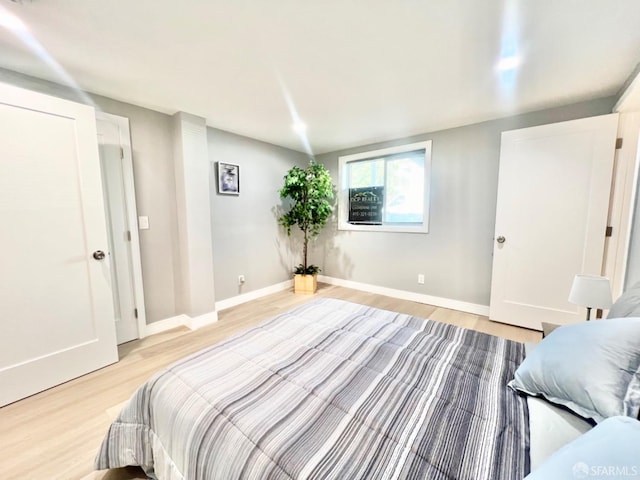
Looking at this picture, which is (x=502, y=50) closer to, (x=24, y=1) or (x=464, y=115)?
(x=464, y=115)

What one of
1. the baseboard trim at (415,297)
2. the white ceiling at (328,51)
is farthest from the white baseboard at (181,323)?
the white ceiling at (328,51)

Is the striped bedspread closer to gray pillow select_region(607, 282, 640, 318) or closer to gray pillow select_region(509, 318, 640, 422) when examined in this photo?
gray pillow select_region(509, 318, 640, 422)

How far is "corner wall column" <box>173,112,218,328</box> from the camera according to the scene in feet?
8.64

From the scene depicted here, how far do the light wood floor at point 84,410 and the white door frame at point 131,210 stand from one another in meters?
0.33

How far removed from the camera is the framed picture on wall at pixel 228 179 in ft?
10.2

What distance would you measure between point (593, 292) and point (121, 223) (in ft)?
11.9

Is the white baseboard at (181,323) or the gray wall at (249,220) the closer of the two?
the white baseboard at (181,323)

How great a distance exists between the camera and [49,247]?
1821 millimetres

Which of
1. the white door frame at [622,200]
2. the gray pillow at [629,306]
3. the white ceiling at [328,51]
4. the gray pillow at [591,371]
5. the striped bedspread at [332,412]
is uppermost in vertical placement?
the white ceiling at [328,51]

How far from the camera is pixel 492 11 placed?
1330mm

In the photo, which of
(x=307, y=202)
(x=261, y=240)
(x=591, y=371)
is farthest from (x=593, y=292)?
(x=261, y=240)

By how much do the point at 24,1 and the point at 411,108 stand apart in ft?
8.93

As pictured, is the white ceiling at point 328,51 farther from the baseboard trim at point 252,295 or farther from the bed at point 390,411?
the baseboard trim at point 252,295

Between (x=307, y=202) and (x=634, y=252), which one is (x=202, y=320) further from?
(x=634, y=252)
